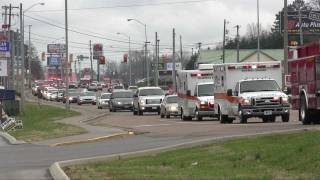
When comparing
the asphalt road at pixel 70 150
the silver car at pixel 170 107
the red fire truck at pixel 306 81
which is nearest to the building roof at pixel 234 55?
the silver car at pixel 170 107

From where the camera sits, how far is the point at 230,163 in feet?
46.2

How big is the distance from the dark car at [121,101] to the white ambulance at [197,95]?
17.6 metres

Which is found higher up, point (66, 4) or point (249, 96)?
point (66, 4)

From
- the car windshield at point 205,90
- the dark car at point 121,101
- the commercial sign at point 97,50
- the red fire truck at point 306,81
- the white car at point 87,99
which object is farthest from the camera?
the commercial sign at point 97,50

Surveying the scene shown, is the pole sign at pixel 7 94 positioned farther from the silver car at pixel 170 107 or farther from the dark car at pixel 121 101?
the silver car at pixel 170 107

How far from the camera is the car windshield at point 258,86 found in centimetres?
2984

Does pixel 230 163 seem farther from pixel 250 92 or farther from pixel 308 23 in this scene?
pixel 308 23

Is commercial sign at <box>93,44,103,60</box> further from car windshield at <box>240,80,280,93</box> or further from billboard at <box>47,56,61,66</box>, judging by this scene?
car windshield at <box>240,80,280,93</box>

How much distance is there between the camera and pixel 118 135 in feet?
87.5

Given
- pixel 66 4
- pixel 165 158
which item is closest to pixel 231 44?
pixel 66 4

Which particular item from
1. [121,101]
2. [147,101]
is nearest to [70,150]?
[147,101]

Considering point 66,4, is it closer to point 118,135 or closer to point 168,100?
point 168,100

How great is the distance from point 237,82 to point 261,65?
1.41 meters

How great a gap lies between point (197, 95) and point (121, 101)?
2042 cm
